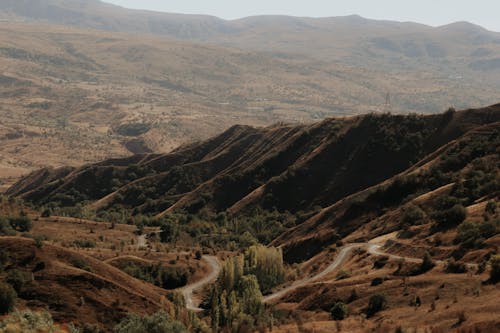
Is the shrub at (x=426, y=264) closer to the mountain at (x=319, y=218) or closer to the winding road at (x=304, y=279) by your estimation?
the mountain at (x=319, y=218)

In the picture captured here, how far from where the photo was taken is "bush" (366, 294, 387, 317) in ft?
187

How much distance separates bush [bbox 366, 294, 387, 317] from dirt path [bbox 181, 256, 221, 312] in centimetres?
2362

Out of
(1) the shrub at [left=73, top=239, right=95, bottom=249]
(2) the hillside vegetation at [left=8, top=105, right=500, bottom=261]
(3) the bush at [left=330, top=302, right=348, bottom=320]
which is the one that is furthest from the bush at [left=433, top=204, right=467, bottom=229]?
(1) the shrub at [left=73, top=239, right=95, bottom=249]

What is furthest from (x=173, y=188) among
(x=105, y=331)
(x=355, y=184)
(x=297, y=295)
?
(x=105, y=331)

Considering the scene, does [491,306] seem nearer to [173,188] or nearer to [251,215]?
[251,215]

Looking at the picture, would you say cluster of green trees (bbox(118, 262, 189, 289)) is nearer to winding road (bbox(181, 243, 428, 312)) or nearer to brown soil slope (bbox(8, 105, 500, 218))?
winding road (bbox(181, 243, 428, 312))

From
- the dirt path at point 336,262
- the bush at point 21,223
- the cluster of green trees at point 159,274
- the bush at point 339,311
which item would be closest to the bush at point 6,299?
the bush at point 339,311

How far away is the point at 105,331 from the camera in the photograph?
54.6 metres

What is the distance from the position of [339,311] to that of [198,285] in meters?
32.3

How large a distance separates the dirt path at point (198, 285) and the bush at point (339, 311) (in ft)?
65.7

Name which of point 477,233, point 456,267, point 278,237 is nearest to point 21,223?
point 278,237

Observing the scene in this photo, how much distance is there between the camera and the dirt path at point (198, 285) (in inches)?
2993

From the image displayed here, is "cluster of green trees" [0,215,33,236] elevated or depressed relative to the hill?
depressed

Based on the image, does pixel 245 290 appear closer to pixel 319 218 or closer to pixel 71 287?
pixel 71 287
